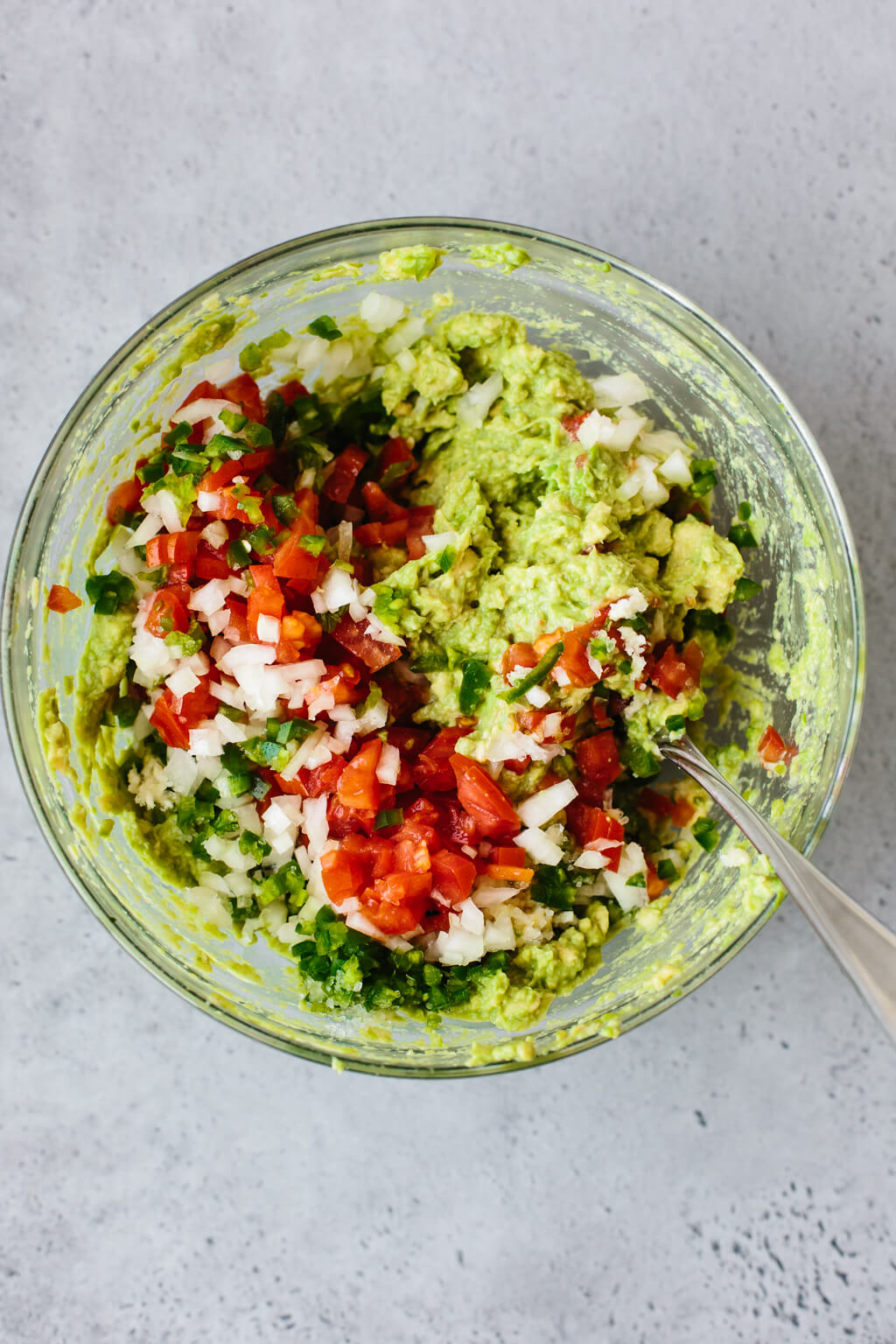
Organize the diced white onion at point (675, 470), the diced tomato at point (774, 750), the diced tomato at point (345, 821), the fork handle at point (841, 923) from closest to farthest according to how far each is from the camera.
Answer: the fork handle at point (841, 923) < the diced tomato at point (345, 821) < the diced white onion at point (675, 470) < the diced tomato at point (774, 750)

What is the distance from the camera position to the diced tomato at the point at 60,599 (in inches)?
74.8

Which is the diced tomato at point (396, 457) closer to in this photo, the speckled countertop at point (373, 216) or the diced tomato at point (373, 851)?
the speckled countertop at point (373, 216)

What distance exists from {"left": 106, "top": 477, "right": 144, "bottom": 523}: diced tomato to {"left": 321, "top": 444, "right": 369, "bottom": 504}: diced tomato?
0.38 m

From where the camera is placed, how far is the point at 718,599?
1.95 m

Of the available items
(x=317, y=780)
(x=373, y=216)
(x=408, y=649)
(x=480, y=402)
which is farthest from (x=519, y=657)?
(x=373, y=216)

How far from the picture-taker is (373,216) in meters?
2.28

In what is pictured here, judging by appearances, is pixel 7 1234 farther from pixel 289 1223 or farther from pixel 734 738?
pixel 734 738

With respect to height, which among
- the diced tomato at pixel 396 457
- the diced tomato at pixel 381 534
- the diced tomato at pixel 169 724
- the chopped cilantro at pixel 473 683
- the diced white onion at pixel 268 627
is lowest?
the diced tomato at pixel 169 724

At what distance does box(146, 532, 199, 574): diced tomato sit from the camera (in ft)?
6.08

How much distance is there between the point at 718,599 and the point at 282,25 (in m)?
1.69

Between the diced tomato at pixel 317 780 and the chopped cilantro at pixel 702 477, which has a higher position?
the chopped cilantro at pixel 702 477

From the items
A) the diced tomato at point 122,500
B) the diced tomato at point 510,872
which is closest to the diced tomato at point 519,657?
the diced tomato at point 510,872

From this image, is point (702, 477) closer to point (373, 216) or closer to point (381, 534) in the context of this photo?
point (381, 534)

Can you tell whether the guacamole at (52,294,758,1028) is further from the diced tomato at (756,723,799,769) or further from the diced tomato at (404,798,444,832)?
the diced tomato at (756,723,799,769)
